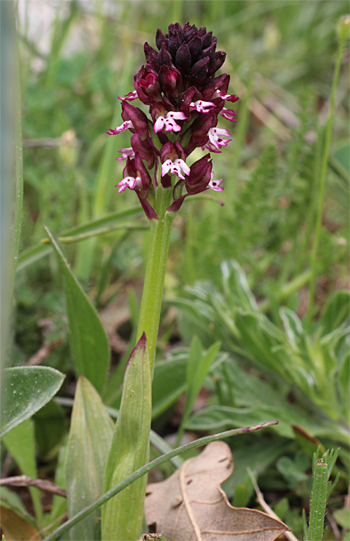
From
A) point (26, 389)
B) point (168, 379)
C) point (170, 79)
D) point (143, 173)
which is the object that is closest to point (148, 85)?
point (170, 79)

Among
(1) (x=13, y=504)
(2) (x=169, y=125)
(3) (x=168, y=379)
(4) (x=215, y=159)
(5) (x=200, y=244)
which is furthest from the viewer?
(4) (x=215, y=159)

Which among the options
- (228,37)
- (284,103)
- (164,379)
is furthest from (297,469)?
(228,37)

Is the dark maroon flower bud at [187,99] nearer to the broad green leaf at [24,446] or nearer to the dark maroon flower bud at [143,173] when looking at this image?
the dark maroon flower bud at [143,173]

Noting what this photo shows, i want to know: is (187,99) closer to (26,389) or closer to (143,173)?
(143,173)

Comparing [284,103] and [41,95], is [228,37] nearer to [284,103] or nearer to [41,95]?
[284,103]

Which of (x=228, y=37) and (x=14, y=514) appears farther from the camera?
(x=228, y=37)

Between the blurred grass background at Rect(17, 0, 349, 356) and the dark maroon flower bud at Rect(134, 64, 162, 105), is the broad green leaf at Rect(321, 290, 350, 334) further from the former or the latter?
the dark maroon flower bud at Rect(134, 64, 162, 105)

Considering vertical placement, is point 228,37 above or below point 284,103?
above

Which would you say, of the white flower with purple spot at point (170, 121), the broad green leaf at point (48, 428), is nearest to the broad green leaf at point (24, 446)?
the broad green leaf at point (48, 428)
